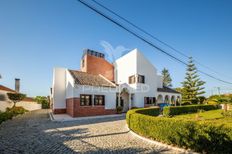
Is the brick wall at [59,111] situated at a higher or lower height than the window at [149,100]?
lower

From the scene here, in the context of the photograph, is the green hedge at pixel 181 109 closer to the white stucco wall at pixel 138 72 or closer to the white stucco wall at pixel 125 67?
the white stucco wall at pixel 138 72

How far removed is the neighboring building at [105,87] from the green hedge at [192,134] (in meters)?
12.3

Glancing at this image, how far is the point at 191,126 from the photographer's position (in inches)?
297

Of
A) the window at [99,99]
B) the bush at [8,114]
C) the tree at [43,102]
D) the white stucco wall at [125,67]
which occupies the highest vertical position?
the white stucco wall at [125,67]

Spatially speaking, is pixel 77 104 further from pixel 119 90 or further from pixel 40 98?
pixel 40 98

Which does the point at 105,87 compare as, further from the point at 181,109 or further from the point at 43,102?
the point at 43,102

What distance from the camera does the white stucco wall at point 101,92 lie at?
20.1m

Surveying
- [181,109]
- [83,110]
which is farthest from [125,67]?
[83,110]

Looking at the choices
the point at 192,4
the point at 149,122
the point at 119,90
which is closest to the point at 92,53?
the point at 119,90

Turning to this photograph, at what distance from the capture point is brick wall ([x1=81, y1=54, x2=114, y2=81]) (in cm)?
2871

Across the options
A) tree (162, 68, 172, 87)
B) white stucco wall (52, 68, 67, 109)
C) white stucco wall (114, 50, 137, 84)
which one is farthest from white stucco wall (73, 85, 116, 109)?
tree (162, 68, 172, 87)

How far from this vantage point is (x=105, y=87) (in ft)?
74.4

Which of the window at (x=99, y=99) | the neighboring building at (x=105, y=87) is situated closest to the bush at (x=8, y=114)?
the neighboring building at (x=105, y=87)

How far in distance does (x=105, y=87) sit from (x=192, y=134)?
53.1 feet
